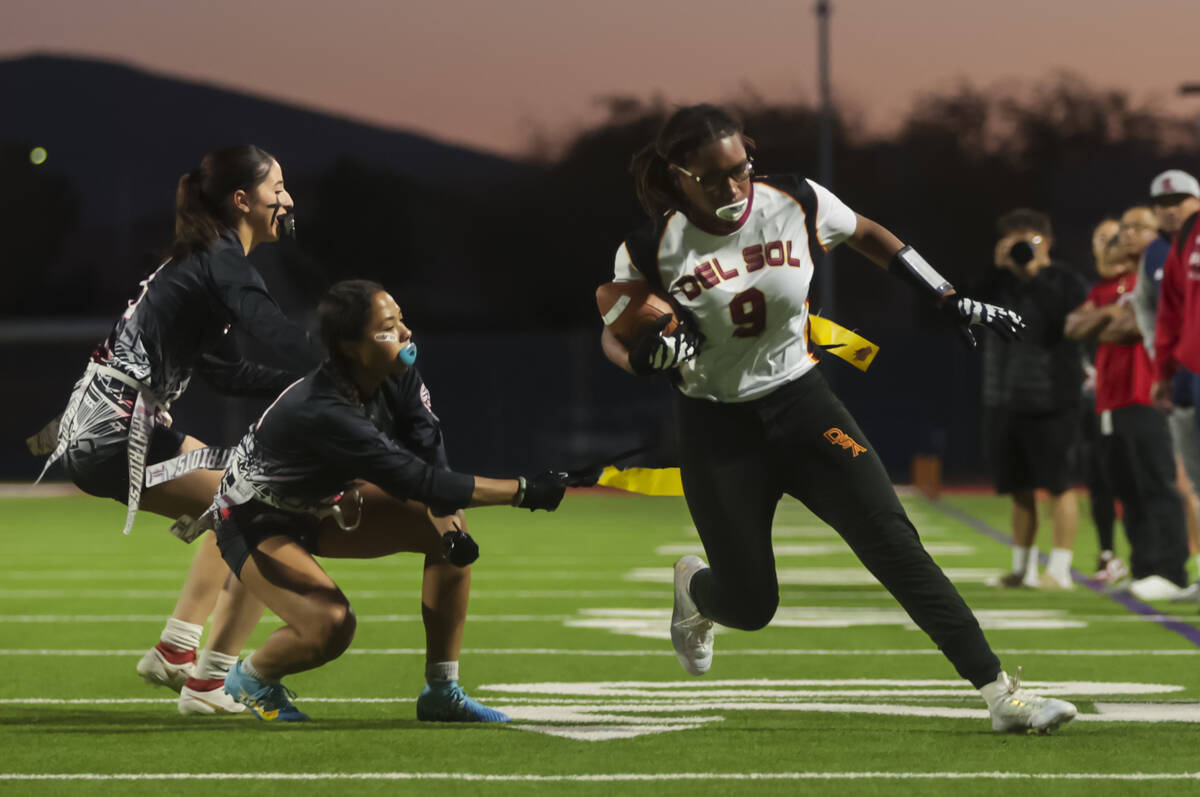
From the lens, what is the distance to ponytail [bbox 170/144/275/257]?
714 cm

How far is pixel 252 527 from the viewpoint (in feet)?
22.2

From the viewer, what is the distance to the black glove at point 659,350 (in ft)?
19.7

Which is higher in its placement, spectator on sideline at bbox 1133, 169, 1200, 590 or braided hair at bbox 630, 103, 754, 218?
braided hair at bbox 630, 103, 754, 218

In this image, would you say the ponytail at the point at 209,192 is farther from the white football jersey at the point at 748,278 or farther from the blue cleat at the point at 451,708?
the blue cleat at the point at 451,708

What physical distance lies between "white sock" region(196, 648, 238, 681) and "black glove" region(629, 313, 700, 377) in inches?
77.2

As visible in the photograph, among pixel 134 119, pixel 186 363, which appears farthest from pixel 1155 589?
pixel 134 119

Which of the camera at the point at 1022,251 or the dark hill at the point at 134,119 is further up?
the camera at the point at 1022,251

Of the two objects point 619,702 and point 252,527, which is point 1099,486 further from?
point 252,527

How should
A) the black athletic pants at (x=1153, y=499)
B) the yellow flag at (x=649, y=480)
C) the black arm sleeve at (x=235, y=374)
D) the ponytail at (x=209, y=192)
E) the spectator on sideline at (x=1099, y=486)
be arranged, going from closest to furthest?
the yellow flag at (x=649, y=480)
the ponytail at (x=209, y=192)
the black arm sleeve at (x=235, y=374)
the black athletic pants at (x=1153, y=499)
the spectator on sideline at (x=1099, y=486)

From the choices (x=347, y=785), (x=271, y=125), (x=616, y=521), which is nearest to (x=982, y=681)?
(x=347, y=785)

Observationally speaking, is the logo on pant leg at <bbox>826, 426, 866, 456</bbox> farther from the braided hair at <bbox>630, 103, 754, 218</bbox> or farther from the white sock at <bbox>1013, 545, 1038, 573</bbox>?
the white sock at <bbox>1013, 545, 1038, 573</bbox>

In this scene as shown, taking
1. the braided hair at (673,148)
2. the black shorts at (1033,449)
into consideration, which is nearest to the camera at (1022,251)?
the black shorts at (1033,449)

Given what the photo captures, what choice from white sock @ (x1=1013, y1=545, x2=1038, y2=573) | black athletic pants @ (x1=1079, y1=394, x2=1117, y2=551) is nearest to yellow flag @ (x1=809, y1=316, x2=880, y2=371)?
white sock @ (x1=1013, y1=545, x2=1038, y2=573)

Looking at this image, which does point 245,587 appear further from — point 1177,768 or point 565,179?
point 565,179
